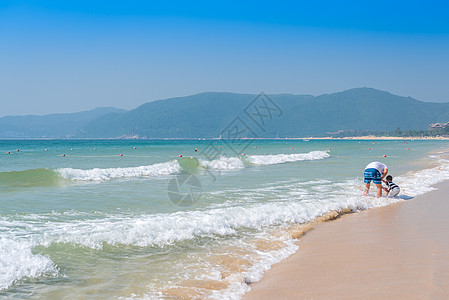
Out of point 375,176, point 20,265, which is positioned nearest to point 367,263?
point 20,265

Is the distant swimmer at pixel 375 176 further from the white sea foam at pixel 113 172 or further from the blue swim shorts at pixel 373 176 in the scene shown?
the white sea foam at pixel 113 172

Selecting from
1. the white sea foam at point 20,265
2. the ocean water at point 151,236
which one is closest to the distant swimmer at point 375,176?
the ocean water at point 151,236

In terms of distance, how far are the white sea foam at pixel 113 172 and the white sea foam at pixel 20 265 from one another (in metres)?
13.6

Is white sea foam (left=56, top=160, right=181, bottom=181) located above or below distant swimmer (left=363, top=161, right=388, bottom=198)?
below

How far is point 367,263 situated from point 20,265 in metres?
5.02

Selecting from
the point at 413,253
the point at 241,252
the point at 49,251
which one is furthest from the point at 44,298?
the point at 413,253

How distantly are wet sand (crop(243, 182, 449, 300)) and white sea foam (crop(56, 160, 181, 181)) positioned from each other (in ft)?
44.6

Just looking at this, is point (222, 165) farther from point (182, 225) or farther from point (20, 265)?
point (20, 265)

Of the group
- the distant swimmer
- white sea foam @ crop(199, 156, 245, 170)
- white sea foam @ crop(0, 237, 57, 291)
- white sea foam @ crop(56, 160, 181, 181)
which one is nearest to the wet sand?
white sea foam @ crop(0, 237, 57, 291)

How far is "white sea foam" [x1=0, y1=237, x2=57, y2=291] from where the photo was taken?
527cm

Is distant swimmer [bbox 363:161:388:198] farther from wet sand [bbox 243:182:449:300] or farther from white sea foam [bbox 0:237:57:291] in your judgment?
white sea foam [bbox 0:237:57:291]

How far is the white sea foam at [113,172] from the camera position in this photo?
1918 centimetres

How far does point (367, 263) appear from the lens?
5777mm

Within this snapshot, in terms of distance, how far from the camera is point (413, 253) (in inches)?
245
